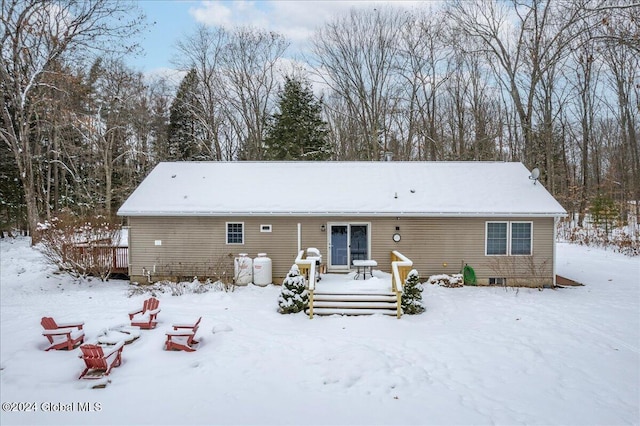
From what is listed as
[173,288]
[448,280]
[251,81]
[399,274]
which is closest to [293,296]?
[399,274]

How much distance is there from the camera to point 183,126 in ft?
96.0

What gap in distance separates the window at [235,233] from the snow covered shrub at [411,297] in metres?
5.85

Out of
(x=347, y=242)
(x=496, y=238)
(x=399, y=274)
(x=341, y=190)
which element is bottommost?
(x=399, y=274)

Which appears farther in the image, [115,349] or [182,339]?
[182,339]

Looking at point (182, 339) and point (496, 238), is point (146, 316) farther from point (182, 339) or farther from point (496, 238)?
point (496, 238)

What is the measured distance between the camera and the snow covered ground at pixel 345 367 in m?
4.91

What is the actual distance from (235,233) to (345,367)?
7.29m

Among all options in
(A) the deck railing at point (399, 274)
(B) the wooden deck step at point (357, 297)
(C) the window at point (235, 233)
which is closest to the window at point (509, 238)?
(A) the deck railing at point (399, 274)

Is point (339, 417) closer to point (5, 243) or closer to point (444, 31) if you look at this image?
point (5, 243)

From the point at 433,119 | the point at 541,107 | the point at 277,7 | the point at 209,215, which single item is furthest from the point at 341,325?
the point at 541,107

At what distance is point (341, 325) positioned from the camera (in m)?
8.30

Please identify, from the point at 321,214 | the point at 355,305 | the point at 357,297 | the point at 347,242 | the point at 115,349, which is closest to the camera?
the point at 115,349

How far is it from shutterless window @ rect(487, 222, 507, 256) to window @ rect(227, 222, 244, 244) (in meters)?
8.31

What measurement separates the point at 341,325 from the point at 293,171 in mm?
7575
